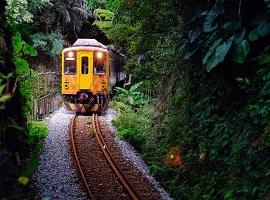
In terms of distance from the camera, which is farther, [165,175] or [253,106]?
[165,175]

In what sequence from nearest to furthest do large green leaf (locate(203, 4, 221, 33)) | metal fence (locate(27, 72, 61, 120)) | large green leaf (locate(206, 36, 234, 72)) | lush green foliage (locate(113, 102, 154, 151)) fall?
large green leaf (locate(206, 36, 234, 72)), large green leaf (locate(203, 4, 221, 33)), lush green foliage (locate(113, 102, 154, 151)), metal fence (locate(27, 72, 61, 120))

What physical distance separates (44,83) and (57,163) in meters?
8.51

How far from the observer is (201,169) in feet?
24.8

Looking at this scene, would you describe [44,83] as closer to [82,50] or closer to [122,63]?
[82,50]

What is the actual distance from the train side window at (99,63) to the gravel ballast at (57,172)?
453 centimetres

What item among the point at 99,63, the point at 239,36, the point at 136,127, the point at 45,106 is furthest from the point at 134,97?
the point at 239,36

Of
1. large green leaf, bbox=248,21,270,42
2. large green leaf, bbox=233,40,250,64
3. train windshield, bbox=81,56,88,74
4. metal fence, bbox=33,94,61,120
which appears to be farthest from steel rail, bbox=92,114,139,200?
train windshield, bbox=81,56,88,74

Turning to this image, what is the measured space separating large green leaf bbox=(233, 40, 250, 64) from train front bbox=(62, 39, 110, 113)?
1181cm

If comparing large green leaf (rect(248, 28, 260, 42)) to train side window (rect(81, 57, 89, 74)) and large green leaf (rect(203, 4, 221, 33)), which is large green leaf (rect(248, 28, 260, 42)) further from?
train side window (rect(81, 57, 89, 74))

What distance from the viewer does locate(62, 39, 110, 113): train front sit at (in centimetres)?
1766

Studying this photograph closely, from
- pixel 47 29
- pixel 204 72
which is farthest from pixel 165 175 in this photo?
pixel 47 29

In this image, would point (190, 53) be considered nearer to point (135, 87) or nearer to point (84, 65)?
point (135, 87)

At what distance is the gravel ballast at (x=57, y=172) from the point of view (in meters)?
7.81

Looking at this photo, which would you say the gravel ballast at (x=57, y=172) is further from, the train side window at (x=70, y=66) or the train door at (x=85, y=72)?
the train side window at (x=70, y=66)
